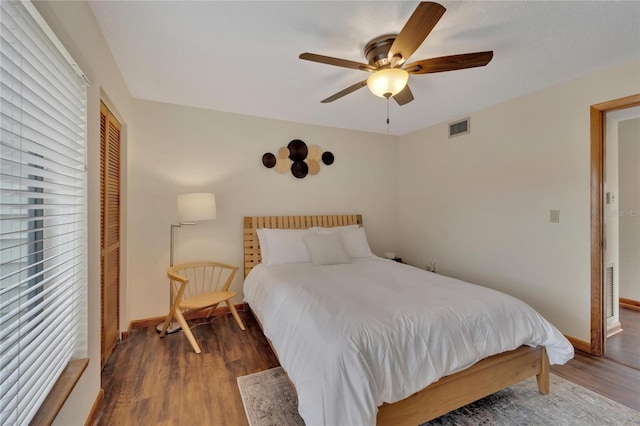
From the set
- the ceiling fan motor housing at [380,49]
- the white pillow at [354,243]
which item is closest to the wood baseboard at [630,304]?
the white pillow at [354,243]

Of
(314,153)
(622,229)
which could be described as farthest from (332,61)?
(622,229)

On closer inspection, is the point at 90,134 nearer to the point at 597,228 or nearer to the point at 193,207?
the point at 193,207

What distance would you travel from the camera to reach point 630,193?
2.71m

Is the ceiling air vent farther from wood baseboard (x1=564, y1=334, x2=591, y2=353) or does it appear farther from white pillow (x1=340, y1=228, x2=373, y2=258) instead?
wood baseboard (x1=564, y1=334, x2=591, y2=353)

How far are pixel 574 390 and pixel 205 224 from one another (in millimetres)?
3641

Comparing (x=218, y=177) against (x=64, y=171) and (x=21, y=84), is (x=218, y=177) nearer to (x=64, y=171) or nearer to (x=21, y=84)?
(x=64, y=171)

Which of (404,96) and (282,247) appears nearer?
(404,96)

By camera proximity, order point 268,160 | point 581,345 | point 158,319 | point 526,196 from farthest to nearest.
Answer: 1. point 268,160
2. point 158,319
3. point 526,196
4. point 581,345

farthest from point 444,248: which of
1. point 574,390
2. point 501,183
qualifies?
point 574,390

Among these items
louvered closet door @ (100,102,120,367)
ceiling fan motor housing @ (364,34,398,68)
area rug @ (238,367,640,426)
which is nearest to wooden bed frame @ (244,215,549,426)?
area rug @ (238,367,640,426)

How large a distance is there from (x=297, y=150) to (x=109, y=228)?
2256mm

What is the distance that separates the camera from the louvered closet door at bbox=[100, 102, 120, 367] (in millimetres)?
2143

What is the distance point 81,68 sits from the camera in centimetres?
143

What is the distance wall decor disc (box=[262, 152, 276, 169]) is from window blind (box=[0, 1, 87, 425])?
2.12 m
